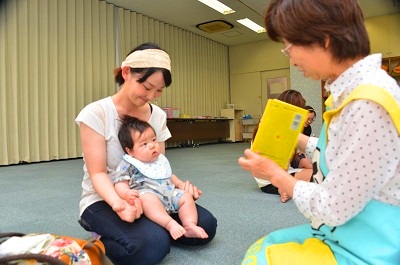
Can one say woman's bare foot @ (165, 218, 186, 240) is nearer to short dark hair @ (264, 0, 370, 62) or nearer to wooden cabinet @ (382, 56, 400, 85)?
short dark hair @ (264, 0, 370, 62)

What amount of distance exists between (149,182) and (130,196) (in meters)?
0.15

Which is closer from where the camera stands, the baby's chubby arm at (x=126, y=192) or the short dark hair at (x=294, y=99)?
the baby's chubby arm at (x=126, y=192)

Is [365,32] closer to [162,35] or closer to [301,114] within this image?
[301,114]

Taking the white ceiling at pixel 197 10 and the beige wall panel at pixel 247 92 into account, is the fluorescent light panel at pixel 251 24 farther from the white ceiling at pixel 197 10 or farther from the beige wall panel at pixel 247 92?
the beige wall panel at pixel 247 92

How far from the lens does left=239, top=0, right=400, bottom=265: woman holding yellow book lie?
58 cm

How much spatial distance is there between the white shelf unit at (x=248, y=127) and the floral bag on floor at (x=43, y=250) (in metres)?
7.64

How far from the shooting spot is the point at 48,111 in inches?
185

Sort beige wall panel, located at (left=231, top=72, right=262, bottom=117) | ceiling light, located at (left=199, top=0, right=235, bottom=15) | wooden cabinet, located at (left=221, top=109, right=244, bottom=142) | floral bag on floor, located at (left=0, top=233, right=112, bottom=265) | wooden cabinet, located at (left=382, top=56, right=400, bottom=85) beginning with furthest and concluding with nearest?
beige wall panel, located at (left=231, top=72, right=262, bottom=117), wooden cabinet, located at (left=221, top=109, right=244, bottom=142), wooden cabinet, located at (left=382, top=56, right=400, bottom=85), ceiling light, located at (left=199, top=0, right=235, bottom=15), floral bag on floor, located at (left=0, top=233, right=112, bottom=265)

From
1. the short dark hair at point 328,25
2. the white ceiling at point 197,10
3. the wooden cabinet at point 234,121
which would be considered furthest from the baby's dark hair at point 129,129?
the wooden cabinet at point 234,121

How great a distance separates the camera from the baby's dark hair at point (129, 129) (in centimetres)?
128

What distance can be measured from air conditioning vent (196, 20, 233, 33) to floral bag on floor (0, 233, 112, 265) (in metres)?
6.23

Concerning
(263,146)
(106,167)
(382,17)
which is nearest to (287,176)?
(263,146)

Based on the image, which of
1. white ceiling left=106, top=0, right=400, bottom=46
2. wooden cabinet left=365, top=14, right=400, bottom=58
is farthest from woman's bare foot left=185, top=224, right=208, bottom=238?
wooden cabinet left=365, top=14, right=400, bottom=58

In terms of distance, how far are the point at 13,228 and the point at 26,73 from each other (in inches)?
134
